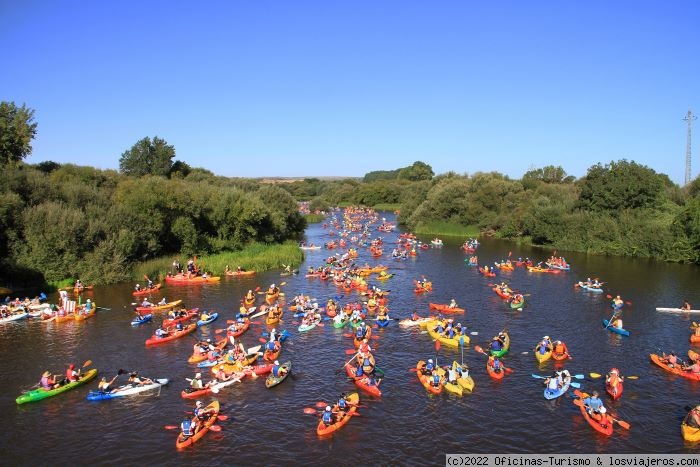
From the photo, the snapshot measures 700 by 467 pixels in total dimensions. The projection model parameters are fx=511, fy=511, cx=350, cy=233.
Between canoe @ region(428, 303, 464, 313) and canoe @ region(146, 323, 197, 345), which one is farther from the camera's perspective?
canoe @ region(428, 303, 464, 313)

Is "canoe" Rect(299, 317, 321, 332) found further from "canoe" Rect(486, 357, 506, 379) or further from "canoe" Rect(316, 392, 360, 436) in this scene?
"canoe" Rect(486, 357, 506, 379)

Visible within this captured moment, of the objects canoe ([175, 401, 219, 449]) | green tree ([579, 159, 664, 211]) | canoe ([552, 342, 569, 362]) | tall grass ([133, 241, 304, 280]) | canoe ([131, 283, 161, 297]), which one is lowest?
canoe ([175, 401, 219, 449])

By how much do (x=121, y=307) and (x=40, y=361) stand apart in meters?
11.8

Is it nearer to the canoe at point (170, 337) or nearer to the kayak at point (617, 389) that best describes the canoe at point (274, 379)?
the canoe at point (170, 337)

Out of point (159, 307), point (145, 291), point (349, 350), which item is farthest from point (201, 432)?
point (145, 291)

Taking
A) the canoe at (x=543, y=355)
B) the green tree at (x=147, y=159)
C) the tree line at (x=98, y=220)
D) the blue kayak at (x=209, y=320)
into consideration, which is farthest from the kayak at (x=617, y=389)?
the green tree at (x=147, y=159)

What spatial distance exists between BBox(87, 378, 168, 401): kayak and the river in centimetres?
39

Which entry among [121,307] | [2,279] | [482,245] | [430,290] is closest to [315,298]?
[430,290]

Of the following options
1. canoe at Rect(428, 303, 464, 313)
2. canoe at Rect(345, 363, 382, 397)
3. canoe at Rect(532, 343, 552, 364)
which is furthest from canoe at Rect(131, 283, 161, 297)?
canoe at Rect(532, 343, 552, 364)

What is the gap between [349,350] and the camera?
1234 inches

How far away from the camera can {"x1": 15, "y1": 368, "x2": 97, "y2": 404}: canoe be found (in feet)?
82.7

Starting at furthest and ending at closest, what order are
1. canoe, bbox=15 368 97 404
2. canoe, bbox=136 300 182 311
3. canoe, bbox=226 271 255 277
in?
canoe, bbox=226 271 255 277 → canoe, bbox=136 300 182 311 → canoe, bbox=15 368 97 404

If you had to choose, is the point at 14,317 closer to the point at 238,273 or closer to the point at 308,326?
the point at 238,273

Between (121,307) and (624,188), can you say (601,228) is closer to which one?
(624,188)
